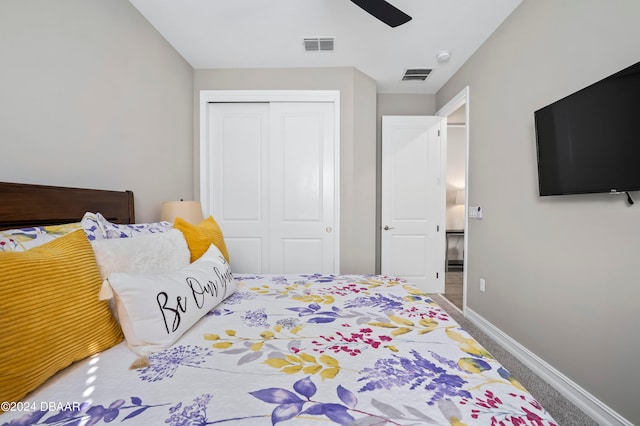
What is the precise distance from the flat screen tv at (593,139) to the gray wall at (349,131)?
64.1 inches

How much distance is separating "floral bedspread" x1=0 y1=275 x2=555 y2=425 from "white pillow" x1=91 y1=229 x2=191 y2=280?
298 mm

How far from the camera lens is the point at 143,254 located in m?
1.20

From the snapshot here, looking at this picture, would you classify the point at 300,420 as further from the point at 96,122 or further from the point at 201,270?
the point at 96,122

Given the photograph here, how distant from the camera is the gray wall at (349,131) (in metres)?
3.10

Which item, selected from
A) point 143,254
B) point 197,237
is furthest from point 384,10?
point 143,254

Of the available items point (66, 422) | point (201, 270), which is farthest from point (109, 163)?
point (66, 422)

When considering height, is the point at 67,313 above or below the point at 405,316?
above

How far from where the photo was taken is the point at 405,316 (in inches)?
49.6

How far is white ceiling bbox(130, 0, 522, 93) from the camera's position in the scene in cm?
214

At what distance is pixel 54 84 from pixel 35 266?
4.17 feet

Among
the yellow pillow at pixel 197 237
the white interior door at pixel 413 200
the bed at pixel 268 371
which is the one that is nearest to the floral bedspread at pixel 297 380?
the bed at pixel 268 371

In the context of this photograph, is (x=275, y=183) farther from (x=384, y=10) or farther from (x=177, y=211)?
(x=384, y=10)

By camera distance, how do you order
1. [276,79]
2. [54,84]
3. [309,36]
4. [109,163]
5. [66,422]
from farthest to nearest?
1. [276,79]
2. [309,36]
3. [109,163]
4. [54,84]
5. [66,422]

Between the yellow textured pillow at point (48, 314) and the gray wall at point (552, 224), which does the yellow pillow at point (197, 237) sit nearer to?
the yellow textured pillow at point (48, 314)
